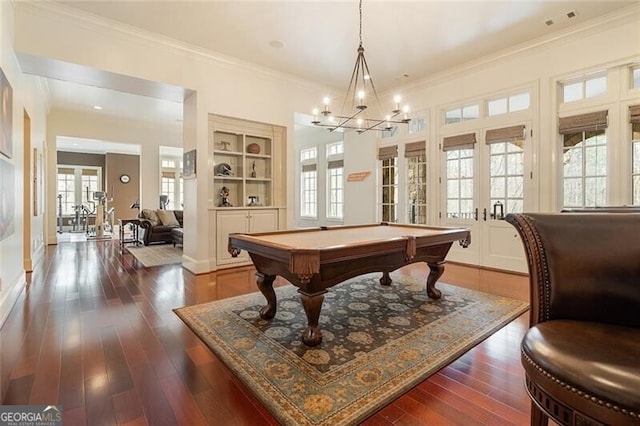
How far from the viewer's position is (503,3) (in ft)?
11.6

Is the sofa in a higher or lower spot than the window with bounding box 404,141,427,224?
lower

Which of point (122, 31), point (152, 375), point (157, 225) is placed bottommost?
point (152, 375)

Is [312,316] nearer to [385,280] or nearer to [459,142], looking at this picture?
[385,280]

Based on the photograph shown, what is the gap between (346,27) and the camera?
400 centimetres

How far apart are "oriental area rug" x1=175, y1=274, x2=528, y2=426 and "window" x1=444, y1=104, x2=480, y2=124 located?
3069 millimetres

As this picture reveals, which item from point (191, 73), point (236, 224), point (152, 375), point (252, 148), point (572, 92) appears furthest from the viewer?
point (252, 148)

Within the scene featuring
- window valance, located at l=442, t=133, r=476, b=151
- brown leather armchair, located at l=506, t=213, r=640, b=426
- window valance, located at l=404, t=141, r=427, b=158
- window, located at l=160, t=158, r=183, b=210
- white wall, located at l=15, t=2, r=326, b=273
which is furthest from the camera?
window, located at l=160, t=158, r=183, b=210

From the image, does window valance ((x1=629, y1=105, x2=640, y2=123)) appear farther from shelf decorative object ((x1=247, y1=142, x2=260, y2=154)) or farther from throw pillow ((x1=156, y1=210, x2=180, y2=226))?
throw pillow ((x1=156, y1=210, x2=180, y2=226))

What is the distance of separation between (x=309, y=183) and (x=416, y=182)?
4484 millimetres

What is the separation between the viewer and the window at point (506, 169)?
4.72 metres

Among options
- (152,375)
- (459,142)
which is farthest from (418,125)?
(152,375)

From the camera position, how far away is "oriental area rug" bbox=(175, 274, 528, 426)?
5.64 feet

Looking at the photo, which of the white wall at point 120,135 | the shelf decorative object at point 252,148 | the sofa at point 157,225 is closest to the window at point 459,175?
the shelf decorative object at point 252,148

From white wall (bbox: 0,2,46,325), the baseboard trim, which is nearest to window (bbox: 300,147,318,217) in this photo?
the baseboard trim
